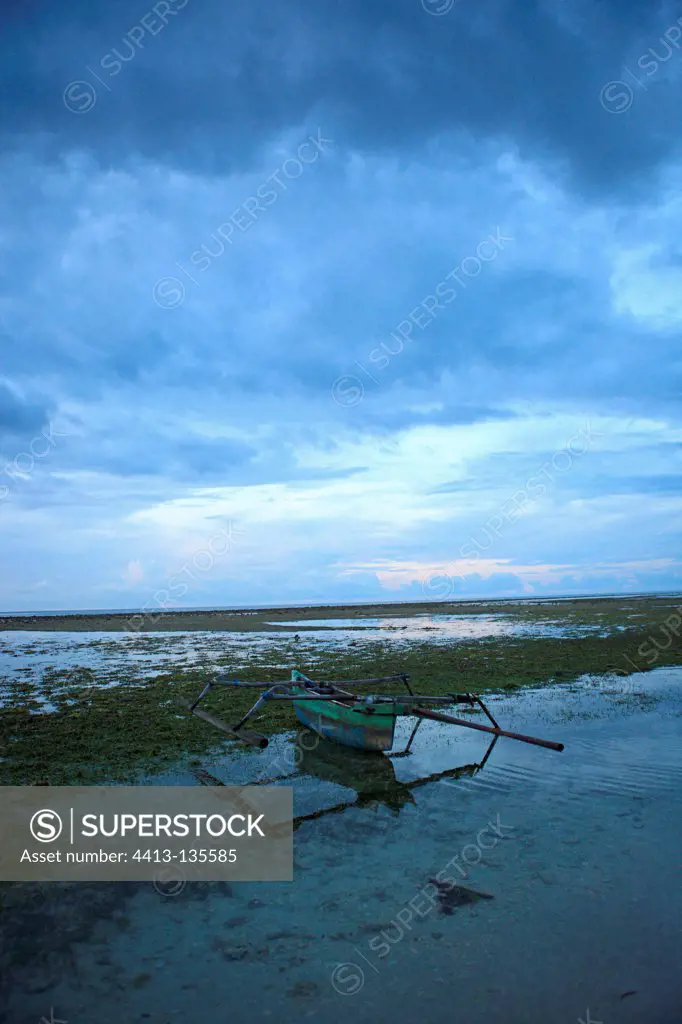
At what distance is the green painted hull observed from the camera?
15.4 m

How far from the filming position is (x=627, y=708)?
21.0 metres

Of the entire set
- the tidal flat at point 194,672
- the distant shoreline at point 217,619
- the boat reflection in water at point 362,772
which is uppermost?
the tidal flat at point 194,672

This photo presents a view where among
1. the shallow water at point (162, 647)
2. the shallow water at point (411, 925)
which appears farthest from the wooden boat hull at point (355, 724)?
the shallow water at point (162, 647)

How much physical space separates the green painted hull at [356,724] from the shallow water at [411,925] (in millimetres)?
1803

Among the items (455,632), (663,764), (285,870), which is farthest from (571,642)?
(285,870)

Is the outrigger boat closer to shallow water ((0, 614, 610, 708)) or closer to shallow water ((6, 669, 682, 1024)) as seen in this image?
shallow water ((6, 669, 682, 1024))

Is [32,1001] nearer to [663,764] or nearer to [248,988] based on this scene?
[248,988]

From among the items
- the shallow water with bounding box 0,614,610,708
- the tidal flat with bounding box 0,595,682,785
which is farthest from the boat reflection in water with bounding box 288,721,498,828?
the shallow water with bounding box 0,614,610,708

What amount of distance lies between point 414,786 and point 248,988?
7.26 meters

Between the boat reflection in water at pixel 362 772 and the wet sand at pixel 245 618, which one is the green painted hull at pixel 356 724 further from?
the wet sand at pixel 245 618

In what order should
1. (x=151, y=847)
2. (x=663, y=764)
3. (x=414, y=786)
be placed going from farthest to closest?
(x=663, y=764)
(x=414, y=786)
(x=151, y=847)

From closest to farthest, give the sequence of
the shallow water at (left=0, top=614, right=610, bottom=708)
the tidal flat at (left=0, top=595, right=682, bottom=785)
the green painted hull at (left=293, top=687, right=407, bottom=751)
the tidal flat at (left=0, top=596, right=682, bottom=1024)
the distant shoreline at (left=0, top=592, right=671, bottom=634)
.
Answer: the tidal flat at (left=0, top=596, right=682, bottom=1024)
the green painted hull at (left=293, top=687, right=407, bottom=751)
the tidal flat at (left=0, top=595, right=682, bottom=785)
the shallow water at (left=0, top=614, right=610, bottom=708)
the distant shoreline at (left=0, top=592, right=671, bottom=634)

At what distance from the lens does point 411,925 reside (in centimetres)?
845

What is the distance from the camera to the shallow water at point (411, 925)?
276 inches
